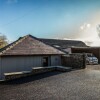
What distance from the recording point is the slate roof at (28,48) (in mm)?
21641

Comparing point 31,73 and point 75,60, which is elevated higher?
point 75,60

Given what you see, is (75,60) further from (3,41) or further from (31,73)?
(3,41)

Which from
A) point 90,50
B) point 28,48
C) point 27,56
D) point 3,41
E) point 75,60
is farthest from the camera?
point 3,41

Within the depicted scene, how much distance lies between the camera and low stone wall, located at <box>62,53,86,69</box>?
24.4m

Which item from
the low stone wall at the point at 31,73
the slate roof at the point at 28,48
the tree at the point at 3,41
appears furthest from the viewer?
the tree at the point at 3,41

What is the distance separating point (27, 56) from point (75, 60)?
7.04 m

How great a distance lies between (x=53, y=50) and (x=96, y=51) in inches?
589

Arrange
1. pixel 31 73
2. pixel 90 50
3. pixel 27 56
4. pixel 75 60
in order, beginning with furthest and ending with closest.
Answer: pixel 90 50, pixel 75 60, pixel 27 56, pixel 31 73

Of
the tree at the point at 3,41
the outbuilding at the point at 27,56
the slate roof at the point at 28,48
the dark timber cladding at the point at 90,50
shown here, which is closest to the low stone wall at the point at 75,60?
the outbuilding at the point at 27,56

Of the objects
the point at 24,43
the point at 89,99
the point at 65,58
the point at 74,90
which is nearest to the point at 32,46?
the point at 24,43

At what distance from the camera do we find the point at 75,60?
24953 mm

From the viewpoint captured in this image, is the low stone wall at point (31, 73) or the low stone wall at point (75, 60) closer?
the low stone wall at point (31, 73)

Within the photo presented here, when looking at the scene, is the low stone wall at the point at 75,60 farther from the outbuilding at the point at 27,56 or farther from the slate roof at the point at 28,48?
the slate roof at the point at 28,48

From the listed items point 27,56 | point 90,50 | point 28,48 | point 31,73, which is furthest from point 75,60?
point 90,50
